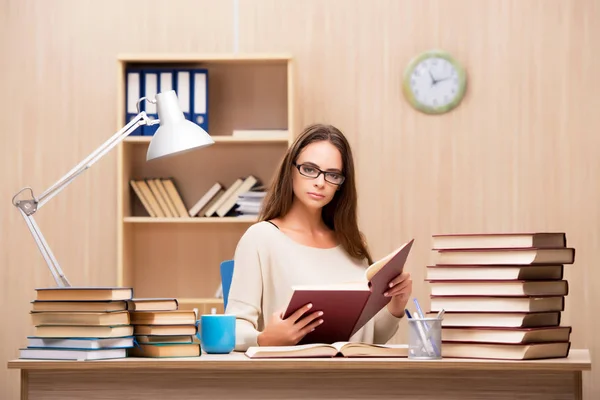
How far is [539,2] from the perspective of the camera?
15.0 ft

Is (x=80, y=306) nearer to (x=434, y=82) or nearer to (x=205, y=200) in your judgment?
(x=205, y=200)

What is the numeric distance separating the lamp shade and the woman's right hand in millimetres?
502


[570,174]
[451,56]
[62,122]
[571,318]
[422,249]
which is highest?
[451,56]

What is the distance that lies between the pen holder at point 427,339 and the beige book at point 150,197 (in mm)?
2643

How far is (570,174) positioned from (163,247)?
81.7 inches

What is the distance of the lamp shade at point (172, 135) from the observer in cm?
235

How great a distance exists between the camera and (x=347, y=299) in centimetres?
213

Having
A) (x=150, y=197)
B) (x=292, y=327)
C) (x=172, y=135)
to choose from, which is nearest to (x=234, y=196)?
(x=150, y=197)

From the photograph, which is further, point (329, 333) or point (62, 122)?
point (62, 122)

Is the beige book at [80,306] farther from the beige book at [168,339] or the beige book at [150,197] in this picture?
the beige book at [150,197]

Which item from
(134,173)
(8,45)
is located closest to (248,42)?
(134,173)

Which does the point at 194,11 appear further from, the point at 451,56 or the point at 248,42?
the point at 451,56

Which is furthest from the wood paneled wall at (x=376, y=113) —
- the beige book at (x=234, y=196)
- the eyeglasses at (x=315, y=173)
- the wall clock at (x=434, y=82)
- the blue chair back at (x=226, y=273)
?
the eyeglasses at (x=315, y=173)

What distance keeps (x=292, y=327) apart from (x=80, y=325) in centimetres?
50
